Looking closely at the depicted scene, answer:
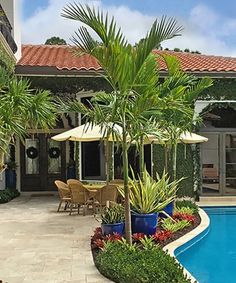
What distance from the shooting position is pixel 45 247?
8758 millimetres

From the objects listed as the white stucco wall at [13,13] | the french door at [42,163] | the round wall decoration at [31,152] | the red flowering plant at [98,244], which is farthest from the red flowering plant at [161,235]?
the white stucco wall at [13,13]

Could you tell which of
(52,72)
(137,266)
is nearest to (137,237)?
(137,266)

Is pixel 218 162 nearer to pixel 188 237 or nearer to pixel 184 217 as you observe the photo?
pixel 184 217

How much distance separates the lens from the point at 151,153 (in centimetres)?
1669

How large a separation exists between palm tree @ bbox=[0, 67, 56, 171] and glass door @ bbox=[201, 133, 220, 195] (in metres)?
11.7

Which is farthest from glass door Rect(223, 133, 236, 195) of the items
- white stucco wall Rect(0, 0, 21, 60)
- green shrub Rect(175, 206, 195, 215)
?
white stucco wall Rect(0, 0, 21, 60)

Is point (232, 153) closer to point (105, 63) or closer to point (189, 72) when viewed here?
point (189, 72)

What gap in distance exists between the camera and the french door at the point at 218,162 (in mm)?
17203

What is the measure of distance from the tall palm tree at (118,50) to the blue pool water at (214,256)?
10.9 ft

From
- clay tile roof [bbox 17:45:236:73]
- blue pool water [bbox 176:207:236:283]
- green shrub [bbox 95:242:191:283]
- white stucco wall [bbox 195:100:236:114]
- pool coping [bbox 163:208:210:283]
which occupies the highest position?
clay tile roof [bbox 17:45:236:73]

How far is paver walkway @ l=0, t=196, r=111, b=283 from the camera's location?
22.7 feet

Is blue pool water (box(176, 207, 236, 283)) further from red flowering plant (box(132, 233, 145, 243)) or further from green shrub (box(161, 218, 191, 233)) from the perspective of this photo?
red flowering plant (box(132, 233, 145, 243))

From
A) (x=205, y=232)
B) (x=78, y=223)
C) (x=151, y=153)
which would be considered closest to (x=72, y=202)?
(x=78, y=223)

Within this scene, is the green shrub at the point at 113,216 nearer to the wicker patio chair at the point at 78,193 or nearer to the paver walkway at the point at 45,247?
the paver walkway at the point at 45,247
